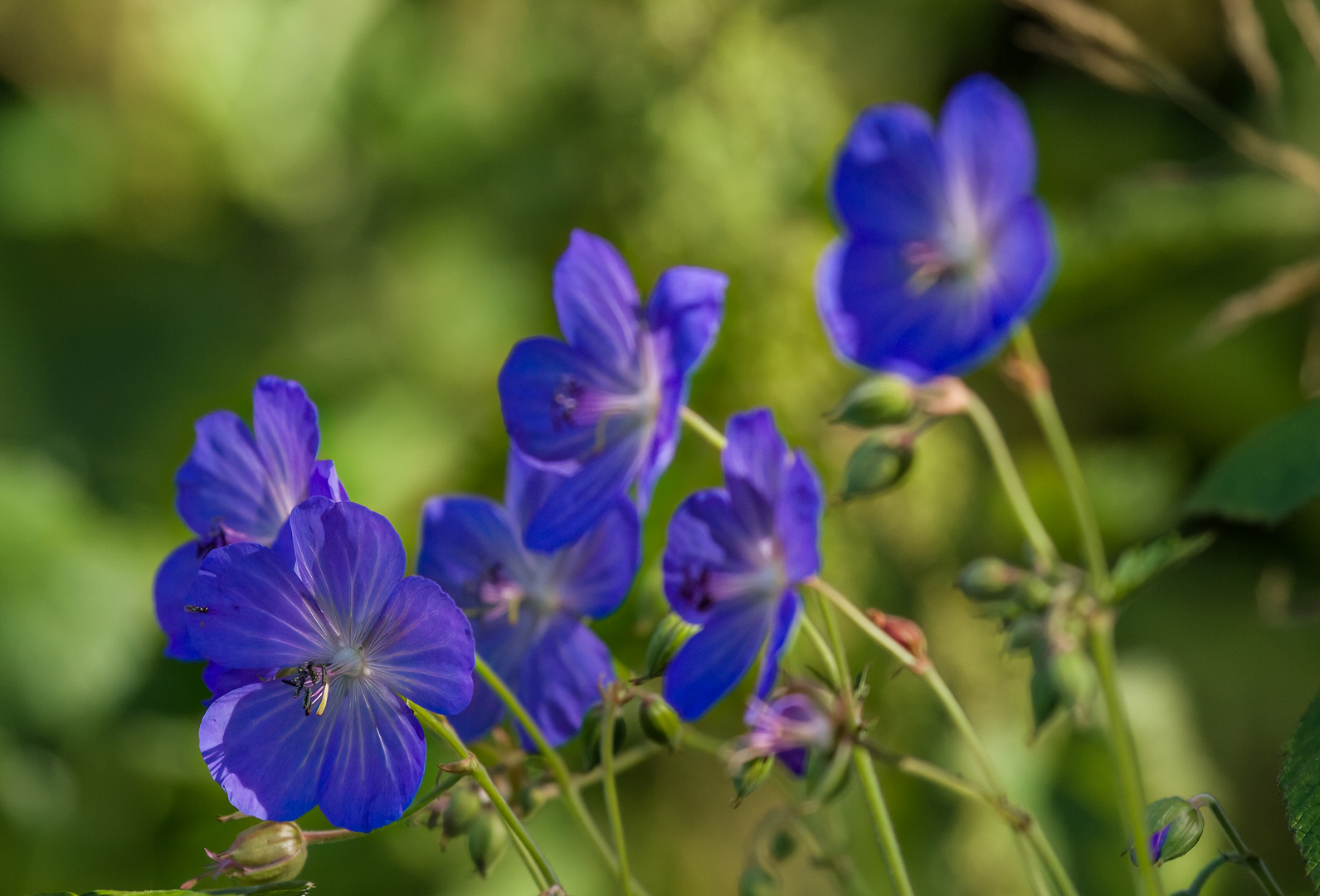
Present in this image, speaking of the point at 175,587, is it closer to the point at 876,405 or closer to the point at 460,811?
the point at 460,811

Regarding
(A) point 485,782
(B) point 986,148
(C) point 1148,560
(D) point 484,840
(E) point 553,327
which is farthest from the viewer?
(E) point 553,327

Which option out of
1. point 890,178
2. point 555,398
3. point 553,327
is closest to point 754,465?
point 555,398

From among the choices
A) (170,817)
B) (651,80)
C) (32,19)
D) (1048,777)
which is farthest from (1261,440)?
(32,19)

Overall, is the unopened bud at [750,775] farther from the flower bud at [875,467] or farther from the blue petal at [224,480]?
the blue petal at [224,480]

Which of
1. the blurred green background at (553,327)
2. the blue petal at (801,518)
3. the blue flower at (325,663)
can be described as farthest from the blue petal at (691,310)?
the blurred green background at (553,327)

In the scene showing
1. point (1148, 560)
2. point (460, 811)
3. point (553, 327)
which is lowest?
point (1148, 560)

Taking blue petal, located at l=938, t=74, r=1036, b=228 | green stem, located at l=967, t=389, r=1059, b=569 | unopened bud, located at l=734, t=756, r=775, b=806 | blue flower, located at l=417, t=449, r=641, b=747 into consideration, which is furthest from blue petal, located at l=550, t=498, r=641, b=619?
blue petal, located at l=938, t=74, r=1036, b=228

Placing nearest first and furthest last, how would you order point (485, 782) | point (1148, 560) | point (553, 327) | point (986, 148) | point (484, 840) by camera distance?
point (485, 782) < point (484, 840) < point (1148, 560) < point (986, 148) < point (553, 327)

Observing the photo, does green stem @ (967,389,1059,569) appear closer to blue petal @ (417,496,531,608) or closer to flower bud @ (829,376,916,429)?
flower bud @ (829,376,916,429)
